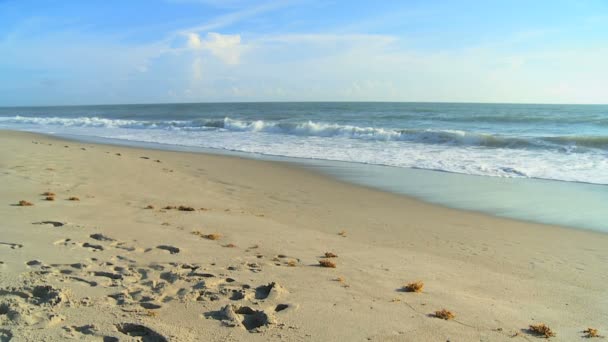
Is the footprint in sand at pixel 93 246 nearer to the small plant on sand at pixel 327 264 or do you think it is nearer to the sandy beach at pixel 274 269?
the sandy beach at pixel 274 269

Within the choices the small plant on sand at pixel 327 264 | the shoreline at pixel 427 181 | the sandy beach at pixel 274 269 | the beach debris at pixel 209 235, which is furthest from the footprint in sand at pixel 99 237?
the shoreline at pixel 427 181

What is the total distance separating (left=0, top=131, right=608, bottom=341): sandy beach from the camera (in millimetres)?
3146

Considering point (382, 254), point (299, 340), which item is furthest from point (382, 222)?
point (299, 340)

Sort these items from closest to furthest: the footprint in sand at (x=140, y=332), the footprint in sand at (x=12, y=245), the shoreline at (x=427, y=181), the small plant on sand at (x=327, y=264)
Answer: the footprint in sand at (x=140, y=332) → the footprint in sand at (x=12, y=245) → the small plant on sand at (x=327, y=264) → the shoreline at (x=427, y=181)

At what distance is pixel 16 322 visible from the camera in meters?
2.90

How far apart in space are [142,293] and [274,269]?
1.31 metres

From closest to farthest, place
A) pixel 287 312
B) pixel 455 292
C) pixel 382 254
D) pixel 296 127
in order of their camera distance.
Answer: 1. pixel 287 312
2. pixel 455 292
3. pixel 382 254
4. pixel 296 127

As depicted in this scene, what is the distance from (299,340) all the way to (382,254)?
2.36 metres

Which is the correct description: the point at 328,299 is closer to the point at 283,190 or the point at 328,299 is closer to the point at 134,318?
the point at 134,318

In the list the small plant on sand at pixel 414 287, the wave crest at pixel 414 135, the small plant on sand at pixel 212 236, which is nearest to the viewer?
the small plant on sand at pixel 414 287

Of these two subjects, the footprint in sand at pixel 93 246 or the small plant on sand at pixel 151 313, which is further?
the footprint in sand at pixel 93 246

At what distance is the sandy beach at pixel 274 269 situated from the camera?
3.15 metres

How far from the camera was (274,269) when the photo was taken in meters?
4.31

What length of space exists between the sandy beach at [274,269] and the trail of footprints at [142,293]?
0.01 m
